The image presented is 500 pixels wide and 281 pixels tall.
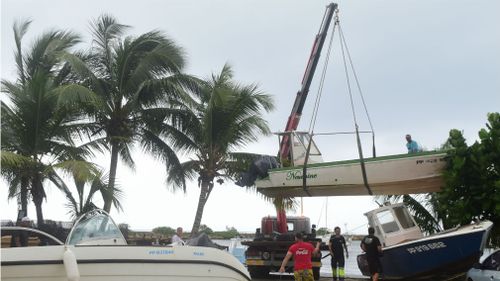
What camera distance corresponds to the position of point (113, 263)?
8.40 m

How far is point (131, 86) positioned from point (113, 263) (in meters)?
14.8

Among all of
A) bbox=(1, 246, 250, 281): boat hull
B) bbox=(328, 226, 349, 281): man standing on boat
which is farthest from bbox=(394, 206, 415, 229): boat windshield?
bbox=(1, 246, 250, 281): boat hull

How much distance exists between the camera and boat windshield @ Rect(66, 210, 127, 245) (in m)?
9.88

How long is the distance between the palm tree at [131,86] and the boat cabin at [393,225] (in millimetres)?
8449

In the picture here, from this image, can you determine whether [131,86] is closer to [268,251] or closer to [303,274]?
[268,251]

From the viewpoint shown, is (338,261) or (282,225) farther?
(282,225)

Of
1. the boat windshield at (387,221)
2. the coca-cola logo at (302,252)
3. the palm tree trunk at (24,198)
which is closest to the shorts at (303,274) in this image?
the coca-cola logo at (302,252)

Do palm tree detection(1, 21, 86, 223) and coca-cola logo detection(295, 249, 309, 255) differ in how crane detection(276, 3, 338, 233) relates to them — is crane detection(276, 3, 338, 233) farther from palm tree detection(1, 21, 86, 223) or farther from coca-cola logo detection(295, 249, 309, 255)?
coca-cola logo detection(295, 249, 309, 255)

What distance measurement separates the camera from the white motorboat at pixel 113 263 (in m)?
8.02

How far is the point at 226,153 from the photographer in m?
23.5

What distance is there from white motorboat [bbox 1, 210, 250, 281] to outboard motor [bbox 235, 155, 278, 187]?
10990 millimetres

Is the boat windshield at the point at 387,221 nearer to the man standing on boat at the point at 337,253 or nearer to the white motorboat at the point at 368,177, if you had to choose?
the white motorboat at the point at 368,177

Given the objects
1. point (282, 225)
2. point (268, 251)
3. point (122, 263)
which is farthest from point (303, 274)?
point (282, 225)

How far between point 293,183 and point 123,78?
766 cm
